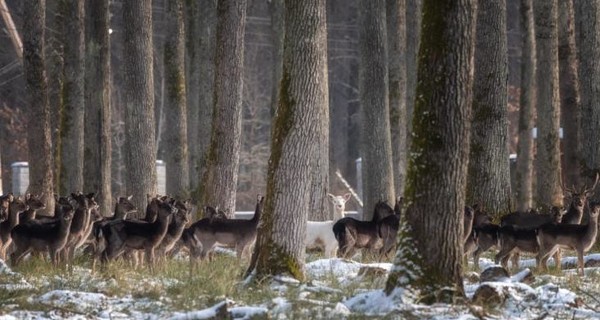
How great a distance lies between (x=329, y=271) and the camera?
16.8 meters

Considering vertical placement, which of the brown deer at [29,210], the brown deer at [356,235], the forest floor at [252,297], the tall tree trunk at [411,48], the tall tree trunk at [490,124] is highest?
the tall tree trunk at [411,48]

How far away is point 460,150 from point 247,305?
2954mm

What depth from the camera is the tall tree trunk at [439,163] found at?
13312mm

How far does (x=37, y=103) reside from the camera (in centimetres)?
2483

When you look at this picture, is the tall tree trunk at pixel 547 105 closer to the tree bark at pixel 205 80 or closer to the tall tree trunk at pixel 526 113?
the tall tree trunk at pixel 526 113

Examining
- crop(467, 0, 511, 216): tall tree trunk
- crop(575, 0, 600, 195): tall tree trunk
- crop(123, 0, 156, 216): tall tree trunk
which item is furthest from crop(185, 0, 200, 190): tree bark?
crop(575, 0, 600, 195): tall tree trunk

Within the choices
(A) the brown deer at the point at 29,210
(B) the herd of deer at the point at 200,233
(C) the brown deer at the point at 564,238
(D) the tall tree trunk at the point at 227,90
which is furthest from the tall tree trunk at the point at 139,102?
(C) the brown deer at the point at 564,238

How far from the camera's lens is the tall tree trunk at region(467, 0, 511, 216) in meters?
22.3

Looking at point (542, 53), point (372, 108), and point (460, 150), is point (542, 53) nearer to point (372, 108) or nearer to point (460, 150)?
point (372, 108)

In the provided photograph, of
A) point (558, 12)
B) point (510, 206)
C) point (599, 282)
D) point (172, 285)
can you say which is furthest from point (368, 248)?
point (558, 12)

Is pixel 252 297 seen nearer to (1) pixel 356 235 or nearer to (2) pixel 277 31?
(1) pixel 356 235

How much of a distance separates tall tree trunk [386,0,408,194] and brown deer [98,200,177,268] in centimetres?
1314

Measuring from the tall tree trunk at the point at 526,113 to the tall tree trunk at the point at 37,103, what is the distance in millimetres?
12491

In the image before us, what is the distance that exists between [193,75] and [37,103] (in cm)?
547
